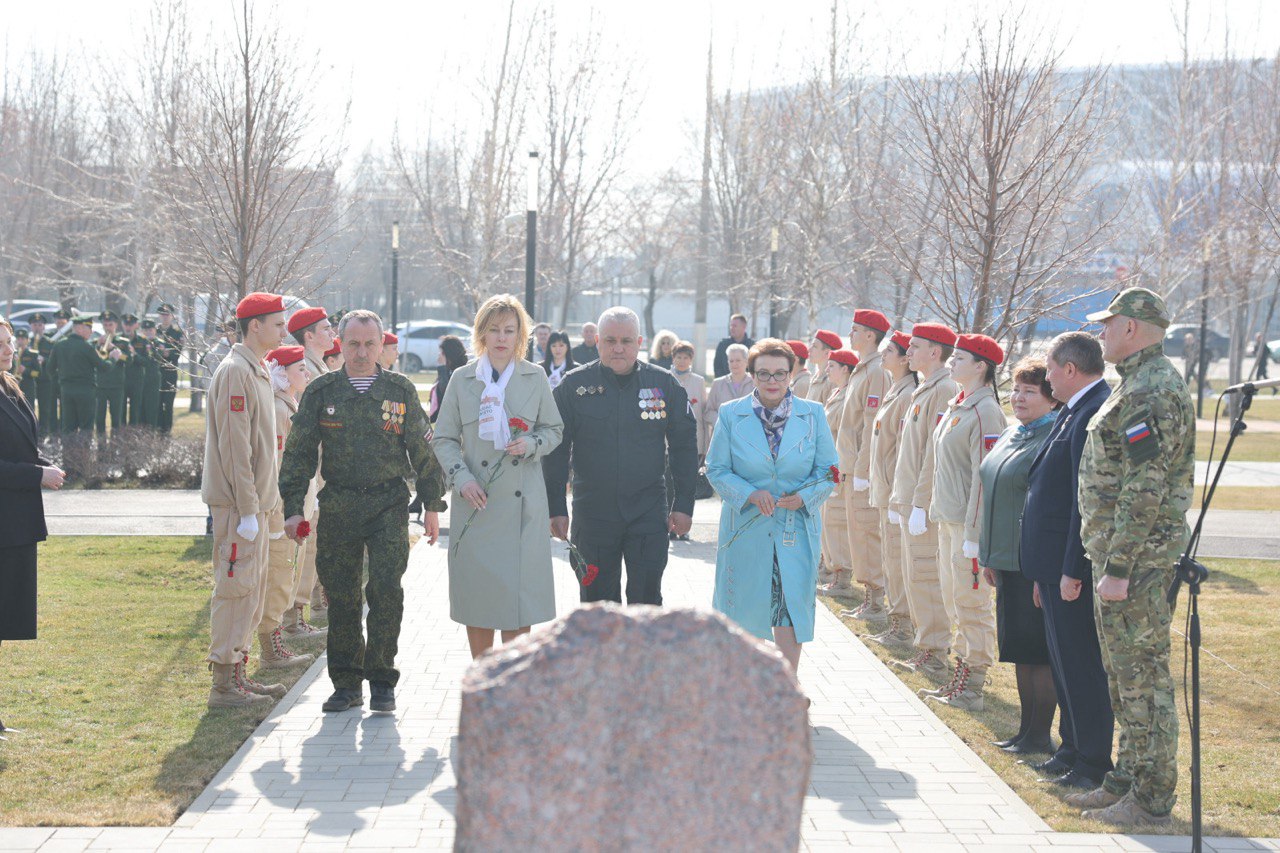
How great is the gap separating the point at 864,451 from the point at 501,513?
4.03m

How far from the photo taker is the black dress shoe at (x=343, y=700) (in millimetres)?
7461

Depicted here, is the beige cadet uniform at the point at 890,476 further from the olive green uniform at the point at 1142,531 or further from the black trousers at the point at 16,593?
the black trousers at the point at 16,593

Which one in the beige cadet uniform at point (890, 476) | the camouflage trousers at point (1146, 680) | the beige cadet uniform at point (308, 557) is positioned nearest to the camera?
the camouflage trousers at point (1146, 680)

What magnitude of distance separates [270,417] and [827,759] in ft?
11.9

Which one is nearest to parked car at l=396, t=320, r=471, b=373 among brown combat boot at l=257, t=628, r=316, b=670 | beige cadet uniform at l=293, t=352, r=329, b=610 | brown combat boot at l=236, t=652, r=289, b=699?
beige cadet uniform at l=293, t=352, r=329, b=610

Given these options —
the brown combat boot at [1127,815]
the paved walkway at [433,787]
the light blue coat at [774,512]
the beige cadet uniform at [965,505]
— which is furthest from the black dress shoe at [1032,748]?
the light blue coat at [774,512]

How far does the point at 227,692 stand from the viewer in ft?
24.9

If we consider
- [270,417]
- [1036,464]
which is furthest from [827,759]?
[270,417]

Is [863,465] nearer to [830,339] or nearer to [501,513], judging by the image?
[830,339]

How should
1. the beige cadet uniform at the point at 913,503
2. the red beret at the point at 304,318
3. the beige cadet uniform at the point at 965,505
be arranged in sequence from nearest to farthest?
1. the beige cadet uniform at the point at 965,505
2. the beige cadet uniform at the point at 913,503
3. the red beret at the point at 304,318

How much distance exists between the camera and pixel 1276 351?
47219 mm

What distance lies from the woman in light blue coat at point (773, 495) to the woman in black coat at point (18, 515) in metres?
3.56

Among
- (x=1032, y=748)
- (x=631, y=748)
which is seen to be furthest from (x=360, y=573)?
(x=631, y=748)

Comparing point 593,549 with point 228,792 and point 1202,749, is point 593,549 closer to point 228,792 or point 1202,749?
point 228,792
